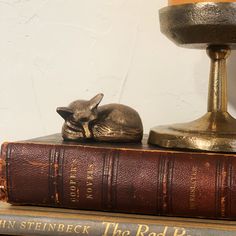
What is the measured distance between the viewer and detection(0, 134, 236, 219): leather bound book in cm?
56

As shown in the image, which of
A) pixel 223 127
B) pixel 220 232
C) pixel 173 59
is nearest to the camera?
pixel 220 232

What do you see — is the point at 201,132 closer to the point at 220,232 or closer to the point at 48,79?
the point at 220,232

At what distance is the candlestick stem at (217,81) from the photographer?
0.67 meters

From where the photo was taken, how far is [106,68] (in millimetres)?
840

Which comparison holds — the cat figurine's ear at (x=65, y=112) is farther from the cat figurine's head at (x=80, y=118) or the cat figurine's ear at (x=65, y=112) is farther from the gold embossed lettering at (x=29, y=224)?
the gold embossed lettering at (x=29, y=224)

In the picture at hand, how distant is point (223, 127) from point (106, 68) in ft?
0.90

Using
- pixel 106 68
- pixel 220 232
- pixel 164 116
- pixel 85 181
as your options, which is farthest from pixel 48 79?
pixel 220 232

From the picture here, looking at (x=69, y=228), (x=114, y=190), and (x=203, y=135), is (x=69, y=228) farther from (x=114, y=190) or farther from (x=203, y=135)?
(x=203, y=135)

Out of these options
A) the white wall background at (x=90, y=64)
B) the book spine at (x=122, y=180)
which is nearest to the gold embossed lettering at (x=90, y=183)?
the book spine at (x=122, y=180)

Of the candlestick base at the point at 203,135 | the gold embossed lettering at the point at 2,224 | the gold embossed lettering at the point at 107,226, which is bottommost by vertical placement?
the gold embossed lettering at the point at 2,224

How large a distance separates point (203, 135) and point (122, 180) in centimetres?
11

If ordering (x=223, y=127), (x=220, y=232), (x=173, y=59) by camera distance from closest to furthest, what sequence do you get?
(x=220, y=232) < (x=223, y=127) < (x=173, y=59)

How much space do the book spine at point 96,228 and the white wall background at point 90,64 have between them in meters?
Result: 0.30

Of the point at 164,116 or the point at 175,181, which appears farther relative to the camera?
the point at 164,116
